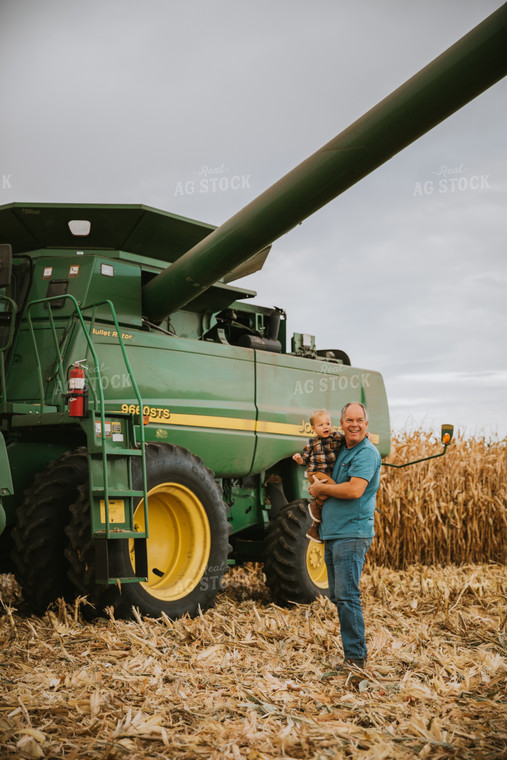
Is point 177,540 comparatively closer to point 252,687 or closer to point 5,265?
point 252,687

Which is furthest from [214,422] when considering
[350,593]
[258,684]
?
[258,684]

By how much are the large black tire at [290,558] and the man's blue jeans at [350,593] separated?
8.74 ft

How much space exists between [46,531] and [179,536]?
1.22 meters

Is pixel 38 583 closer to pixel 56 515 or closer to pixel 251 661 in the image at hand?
pixel 56 515

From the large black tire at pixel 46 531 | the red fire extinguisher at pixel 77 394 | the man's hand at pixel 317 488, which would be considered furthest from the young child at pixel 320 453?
the large black tire at pixel 46 531

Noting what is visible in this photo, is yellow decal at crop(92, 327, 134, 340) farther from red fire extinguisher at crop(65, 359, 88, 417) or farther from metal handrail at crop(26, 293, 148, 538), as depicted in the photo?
red fire extinguisher at crop(65, 359, 88, 417)

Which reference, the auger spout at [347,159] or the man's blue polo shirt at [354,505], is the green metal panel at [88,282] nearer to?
the auger spout at [347,159]

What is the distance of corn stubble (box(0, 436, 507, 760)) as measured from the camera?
3689mm

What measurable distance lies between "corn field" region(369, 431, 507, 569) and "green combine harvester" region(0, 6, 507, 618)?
3670 millimetres

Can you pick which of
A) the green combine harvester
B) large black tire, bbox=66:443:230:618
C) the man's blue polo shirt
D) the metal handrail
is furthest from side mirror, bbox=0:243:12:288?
the man's blue polo shirt

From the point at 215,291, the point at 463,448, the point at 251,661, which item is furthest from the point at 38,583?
the point at 463,448

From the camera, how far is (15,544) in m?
6.15

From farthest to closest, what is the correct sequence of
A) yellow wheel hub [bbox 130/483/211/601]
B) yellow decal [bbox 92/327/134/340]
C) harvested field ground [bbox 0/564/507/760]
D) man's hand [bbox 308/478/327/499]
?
yellow decal [bbox 92/327/134/340] < yellow wheel hub [bbox 130/483/211/601] < man's hand [bbox 308/478/327/499] < harvested field ground [bbox 0/564/507/760]

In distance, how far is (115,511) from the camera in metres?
5.98
